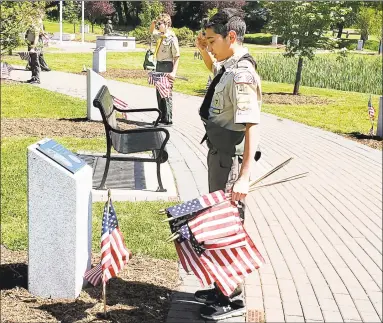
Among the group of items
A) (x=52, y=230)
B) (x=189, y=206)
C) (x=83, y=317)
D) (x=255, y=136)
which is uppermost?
(x=255, y=136)

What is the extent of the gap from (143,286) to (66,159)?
0.86 meters

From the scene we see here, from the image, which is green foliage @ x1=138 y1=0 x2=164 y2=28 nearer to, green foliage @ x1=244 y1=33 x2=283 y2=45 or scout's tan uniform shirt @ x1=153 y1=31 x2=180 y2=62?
green foliage @ x1=244 y1=33 x2=283 y2=45

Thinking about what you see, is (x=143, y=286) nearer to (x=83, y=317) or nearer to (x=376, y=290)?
(x=83, y=317)

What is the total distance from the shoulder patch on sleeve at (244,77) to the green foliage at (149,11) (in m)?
1.69

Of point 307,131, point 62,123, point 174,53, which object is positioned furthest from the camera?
point 62,123

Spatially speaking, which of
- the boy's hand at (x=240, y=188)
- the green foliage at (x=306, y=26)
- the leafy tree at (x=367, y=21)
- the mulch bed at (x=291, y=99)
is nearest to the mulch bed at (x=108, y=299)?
the boy's hand at (x=240, y=188)

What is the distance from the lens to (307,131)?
800 centimetres

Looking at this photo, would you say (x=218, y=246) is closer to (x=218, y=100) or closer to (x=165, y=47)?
(x=218, y=100)

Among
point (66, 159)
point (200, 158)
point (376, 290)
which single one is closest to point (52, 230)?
point (66, 159)

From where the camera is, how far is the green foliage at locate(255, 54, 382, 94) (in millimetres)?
4693

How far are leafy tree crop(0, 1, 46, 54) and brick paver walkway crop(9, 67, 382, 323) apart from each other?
557 mm

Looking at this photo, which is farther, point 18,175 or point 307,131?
point 307,131

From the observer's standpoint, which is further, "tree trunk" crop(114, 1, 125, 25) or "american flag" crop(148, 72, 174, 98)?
"american flag" crop(148, 72, 174, 98)

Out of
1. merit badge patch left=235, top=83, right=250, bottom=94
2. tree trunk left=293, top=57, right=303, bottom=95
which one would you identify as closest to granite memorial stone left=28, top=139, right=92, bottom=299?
merit badge patch left=235, top=83, right=250, bottom=94
